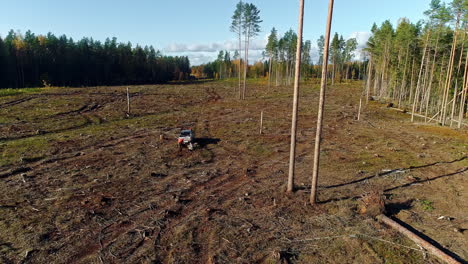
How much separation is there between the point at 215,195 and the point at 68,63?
8090cm

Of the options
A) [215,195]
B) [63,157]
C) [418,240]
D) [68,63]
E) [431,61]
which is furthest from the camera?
[68,63]

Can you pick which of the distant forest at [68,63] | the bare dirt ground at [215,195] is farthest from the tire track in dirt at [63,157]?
the distant forest at [68,63]

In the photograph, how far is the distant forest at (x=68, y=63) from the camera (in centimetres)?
6606

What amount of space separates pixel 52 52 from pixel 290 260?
8715 centimetres

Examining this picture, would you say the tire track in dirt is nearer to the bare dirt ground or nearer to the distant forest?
the bare dirt ground

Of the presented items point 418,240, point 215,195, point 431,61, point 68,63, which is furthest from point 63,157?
point 68,63

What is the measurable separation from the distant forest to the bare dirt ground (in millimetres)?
51920

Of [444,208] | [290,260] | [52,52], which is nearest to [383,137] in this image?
[444,208]

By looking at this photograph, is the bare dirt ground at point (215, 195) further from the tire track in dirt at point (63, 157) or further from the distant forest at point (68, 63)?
the distant forest at point (68, 63)

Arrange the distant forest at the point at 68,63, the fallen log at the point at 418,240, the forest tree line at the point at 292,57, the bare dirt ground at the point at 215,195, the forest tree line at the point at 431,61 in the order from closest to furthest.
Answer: the fallen log at the point at 418,240 < the bare dirt ground at the point at 215,195 < the forest tree line at the point at 431,61 < the distant forest at the point at 68,63 < the forest tree line at the point at 292,57

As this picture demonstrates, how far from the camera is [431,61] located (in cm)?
3938

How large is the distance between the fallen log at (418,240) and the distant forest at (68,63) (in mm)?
66930

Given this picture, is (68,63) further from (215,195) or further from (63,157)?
(215,195)

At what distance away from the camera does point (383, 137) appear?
24.7 metres
